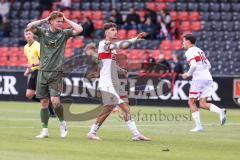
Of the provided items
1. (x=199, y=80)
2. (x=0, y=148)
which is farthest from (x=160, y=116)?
(x=0, y=148)

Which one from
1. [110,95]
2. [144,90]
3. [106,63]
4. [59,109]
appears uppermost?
[106,63]

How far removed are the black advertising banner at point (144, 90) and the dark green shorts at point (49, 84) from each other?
1200cm

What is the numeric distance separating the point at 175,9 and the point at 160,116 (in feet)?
41.6

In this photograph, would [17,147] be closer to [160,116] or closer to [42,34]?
[42,34]

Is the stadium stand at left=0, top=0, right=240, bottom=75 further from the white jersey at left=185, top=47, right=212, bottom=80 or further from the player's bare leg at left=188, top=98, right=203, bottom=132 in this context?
the player's bare leg at left=188, top=98, right=203, bottom=132

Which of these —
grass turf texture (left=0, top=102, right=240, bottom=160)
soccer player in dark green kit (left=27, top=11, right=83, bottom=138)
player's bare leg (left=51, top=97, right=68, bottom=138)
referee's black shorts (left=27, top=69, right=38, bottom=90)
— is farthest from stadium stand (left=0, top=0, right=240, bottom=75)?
soccer player in dark green kit (left=27, top=11, right=83, bottom=138)

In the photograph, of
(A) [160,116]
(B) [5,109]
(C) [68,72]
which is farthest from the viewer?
(C) [68,72]

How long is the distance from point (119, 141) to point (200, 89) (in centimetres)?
431

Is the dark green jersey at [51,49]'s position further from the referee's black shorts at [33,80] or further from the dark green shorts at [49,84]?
the referee's black shorts at [33,80]

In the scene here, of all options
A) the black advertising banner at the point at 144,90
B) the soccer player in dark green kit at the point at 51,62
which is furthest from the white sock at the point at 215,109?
the black advertising banner at the point at 144,90

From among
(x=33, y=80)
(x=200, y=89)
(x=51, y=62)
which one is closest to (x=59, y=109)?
(x=51, y=62)

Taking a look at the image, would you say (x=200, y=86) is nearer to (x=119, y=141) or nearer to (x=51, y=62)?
(x=119, y=141)

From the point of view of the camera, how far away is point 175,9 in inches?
1377

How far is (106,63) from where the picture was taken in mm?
15367
